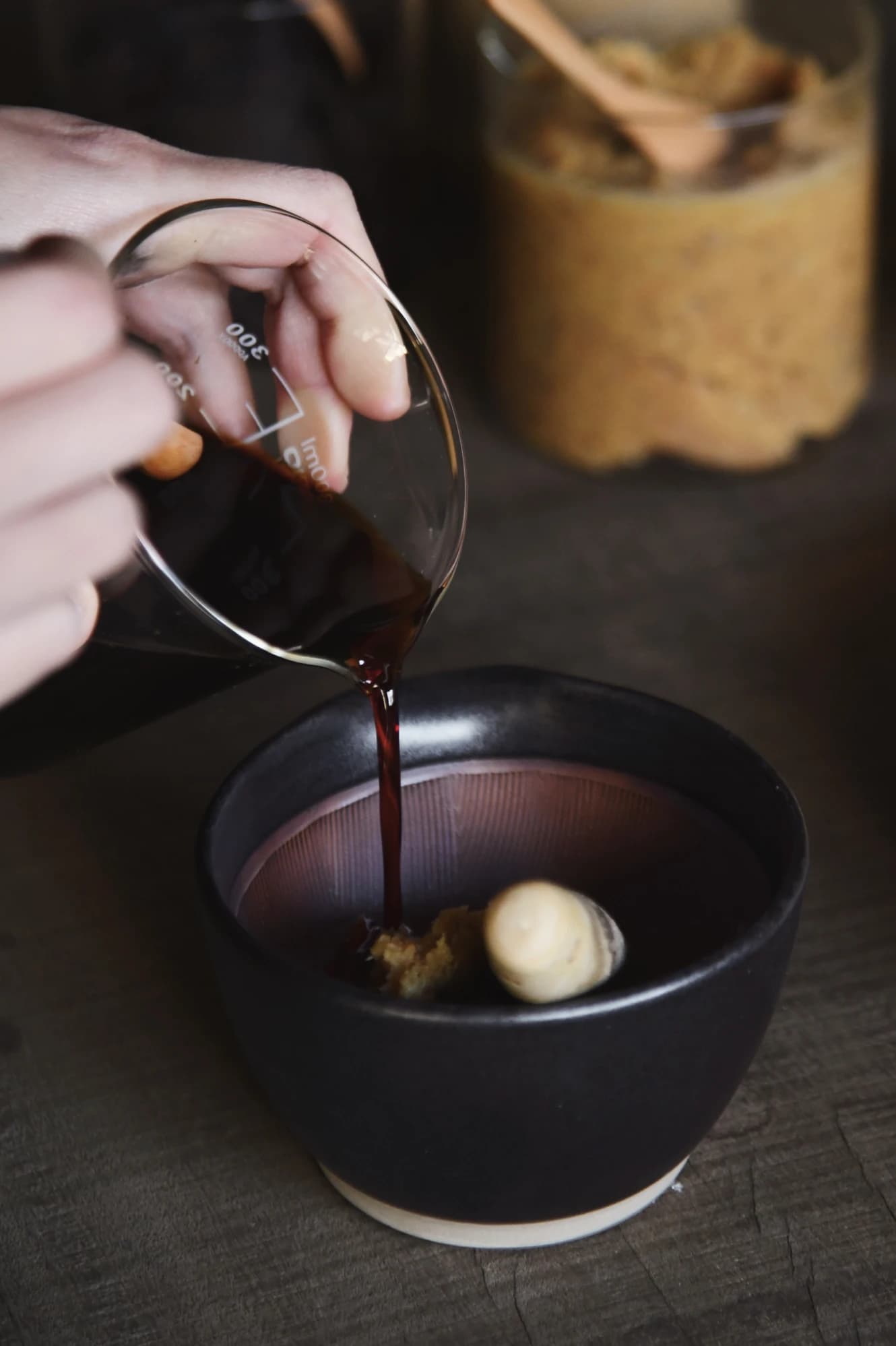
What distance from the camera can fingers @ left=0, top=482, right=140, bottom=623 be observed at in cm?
50

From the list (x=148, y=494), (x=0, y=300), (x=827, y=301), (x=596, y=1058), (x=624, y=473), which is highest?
Answer: (x=0, y=300)

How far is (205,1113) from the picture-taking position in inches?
29.3

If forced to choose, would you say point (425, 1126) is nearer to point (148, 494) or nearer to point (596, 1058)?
point (596, 1058)

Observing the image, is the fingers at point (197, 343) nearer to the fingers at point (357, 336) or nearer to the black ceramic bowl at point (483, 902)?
the fingers at point (357, 336)

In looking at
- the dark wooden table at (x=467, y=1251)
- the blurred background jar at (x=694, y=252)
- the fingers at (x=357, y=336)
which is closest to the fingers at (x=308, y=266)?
the fingers at (x=357, y=336)

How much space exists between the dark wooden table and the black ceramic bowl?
1.4 inches

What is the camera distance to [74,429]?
1.60 feet

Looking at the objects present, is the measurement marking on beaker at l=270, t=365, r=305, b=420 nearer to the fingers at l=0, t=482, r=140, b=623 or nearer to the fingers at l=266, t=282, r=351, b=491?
the fingers at l=266, t=282, r=351, b=491

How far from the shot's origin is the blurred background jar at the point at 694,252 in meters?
1.13

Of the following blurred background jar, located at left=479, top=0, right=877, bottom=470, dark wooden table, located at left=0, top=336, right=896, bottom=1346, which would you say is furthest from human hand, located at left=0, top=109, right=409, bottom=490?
blurred background jar, located at left=479, top=0, right=877, bottom=470

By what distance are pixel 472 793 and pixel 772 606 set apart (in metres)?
0.40

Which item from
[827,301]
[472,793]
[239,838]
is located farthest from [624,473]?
[239,838]

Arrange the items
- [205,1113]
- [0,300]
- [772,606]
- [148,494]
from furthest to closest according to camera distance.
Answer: [772,606] → [205,1113] → [148,494] → [0,300]

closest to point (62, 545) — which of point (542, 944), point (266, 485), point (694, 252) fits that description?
point (266, 485)
